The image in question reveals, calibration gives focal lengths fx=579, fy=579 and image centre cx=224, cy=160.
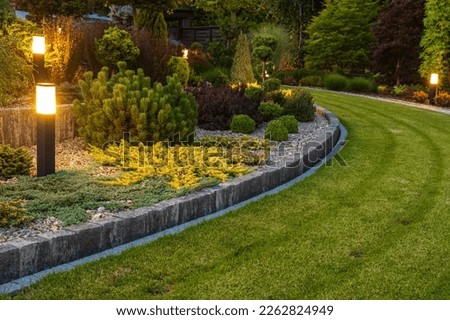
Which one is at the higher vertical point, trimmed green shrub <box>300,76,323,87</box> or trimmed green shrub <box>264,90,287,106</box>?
trimmed green shrub <box>300,76,323,87</box>

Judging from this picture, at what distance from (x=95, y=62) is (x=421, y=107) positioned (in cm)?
1019

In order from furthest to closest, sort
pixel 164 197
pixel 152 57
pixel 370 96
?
pixel 370 96, pixel 152 57, pixel 164 197

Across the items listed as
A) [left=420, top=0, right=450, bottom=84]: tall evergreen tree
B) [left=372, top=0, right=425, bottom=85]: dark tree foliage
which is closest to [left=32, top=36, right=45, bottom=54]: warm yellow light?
[left=420, top=0, right=450, bottom=84]: tall evergreen tree

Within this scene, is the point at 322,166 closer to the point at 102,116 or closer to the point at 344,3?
the point at 102,116

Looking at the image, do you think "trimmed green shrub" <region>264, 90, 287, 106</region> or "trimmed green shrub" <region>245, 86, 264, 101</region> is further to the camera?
"trimmed green shrub" <region>264, 90, 287, 106</region>

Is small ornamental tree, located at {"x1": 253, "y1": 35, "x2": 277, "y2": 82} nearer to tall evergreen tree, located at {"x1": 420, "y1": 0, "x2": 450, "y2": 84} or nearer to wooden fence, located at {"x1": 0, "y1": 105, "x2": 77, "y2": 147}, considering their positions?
tall evergreen tree, located at {"x1": 420, "y1": 0, "x2": 450, "y2": 84}

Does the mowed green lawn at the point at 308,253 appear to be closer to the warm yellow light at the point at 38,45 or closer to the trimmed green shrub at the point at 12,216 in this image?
the trimmed green shrub at the point at 12,216

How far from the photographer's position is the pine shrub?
35.0 ft

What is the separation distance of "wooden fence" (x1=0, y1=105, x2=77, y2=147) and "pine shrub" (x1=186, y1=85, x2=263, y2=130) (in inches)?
106

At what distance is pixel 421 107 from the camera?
17.8 meters

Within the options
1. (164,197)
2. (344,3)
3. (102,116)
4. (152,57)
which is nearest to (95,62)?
(152,57)

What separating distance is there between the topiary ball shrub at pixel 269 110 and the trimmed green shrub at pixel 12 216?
282 inches

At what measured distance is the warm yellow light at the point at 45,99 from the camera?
6568 millimetres
